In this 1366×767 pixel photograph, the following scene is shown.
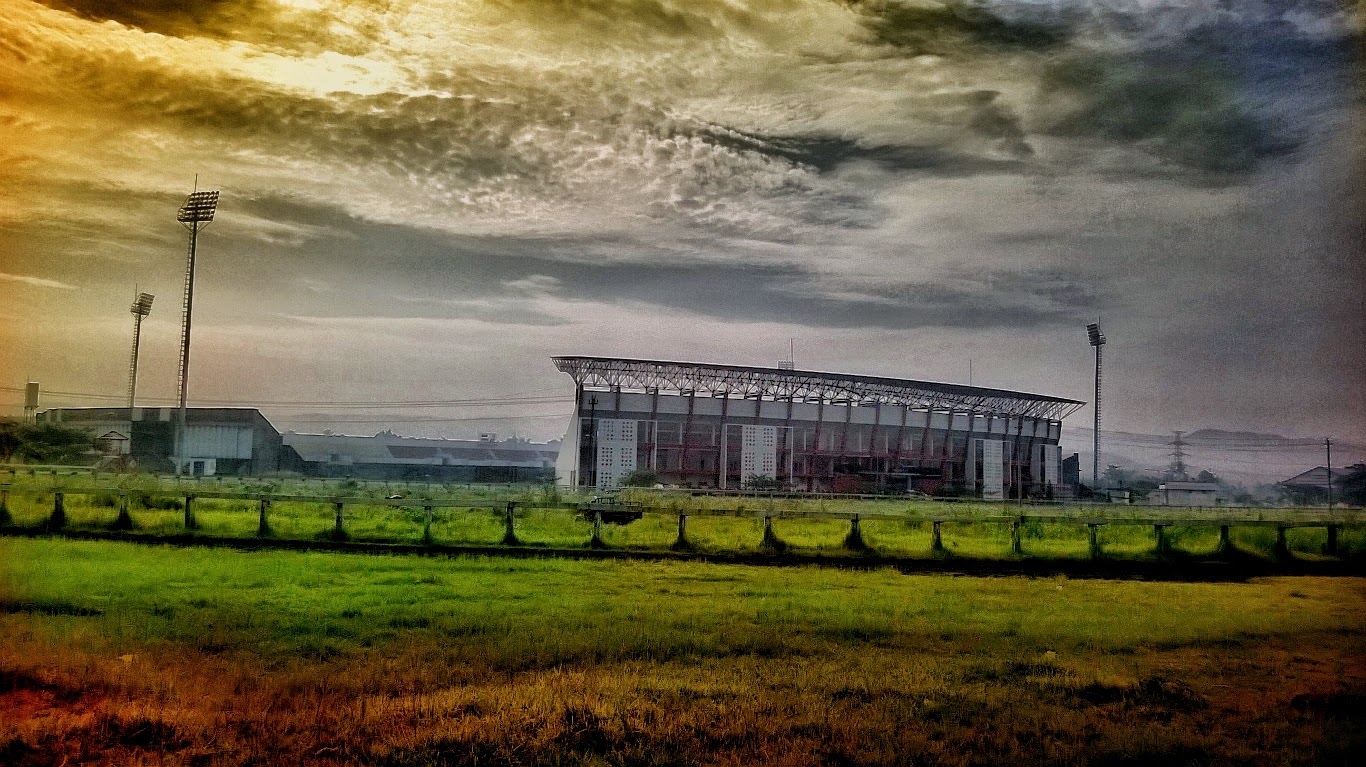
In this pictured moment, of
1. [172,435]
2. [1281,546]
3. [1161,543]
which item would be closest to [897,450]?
[1161,543]

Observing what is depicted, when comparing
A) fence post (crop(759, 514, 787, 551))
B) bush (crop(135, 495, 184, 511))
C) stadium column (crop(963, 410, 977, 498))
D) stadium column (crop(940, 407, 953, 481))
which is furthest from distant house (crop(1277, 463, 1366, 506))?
bush (crop(135, 495, 184, 511))

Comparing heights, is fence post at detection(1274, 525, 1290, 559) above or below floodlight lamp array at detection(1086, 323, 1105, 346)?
below

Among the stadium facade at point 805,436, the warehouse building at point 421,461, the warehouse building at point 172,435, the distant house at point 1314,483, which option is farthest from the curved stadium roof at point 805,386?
the warehouse building at point 421,461

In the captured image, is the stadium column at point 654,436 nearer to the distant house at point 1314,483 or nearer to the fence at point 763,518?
the fence at point 763,518

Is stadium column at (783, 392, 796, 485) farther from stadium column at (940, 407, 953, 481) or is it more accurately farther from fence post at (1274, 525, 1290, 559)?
fence post at (1274, 525, 1290, 559)

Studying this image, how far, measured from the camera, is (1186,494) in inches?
451

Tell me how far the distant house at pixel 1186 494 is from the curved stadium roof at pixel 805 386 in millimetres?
2427

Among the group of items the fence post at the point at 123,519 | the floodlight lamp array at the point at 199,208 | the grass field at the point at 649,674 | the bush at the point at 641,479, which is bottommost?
the grass field at the point at 649,674

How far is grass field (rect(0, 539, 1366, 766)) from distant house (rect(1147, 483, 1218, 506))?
3061 millimetres

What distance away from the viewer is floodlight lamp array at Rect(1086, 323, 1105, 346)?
7461 millimetres

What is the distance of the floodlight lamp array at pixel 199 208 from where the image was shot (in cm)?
716

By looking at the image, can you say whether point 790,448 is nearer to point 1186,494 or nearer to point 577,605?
point 1186,494

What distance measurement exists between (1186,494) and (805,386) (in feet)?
16.9

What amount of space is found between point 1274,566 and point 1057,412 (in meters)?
3.48
